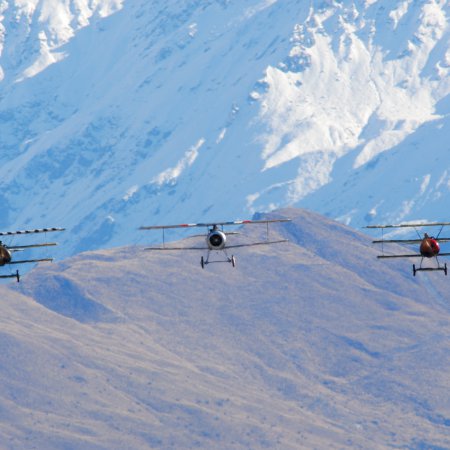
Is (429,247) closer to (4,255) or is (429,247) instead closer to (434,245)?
(434,245)

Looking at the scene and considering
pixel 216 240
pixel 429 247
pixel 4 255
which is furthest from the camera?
pixel 429 247

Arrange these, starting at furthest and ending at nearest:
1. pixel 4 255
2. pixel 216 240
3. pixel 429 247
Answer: pixel 429 247 < pixel 216 240 < pixel 4 255

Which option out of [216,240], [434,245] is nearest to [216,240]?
[216,240]

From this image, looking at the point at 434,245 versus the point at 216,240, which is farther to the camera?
the point at 434,245

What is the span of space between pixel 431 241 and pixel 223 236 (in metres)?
15.7

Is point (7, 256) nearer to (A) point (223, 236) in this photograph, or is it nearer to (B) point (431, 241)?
(A) point (223, 236)

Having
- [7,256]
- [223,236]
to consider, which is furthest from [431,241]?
[7,256]

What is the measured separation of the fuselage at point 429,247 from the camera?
151375 millimetres

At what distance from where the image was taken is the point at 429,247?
152m

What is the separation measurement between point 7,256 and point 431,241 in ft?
104

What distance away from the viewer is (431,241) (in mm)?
152750

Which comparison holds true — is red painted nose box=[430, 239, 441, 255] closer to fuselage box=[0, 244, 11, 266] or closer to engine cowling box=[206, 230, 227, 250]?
engine cowling box=[206, 230, 227, 250]

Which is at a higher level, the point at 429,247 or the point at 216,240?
the point at 429,247

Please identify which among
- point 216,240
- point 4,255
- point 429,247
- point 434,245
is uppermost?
point 434,245
